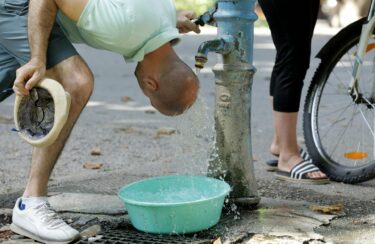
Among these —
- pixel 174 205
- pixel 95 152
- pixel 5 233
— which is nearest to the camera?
pixel 174 205

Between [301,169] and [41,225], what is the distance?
1.61 meters

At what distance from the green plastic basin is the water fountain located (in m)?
0.14

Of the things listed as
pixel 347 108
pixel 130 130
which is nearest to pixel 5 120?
pixel 130 130

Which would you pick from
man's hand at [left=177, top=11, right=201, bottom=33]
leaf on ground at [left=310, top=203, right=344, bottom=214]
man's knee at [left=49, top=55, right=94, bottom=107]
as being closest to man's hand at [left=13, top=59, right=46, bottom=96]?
man's knee at [left=49, top=55, right=94, bottom=107]

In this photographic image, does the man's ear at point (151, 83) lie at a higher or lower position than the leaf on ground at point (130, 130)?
higher

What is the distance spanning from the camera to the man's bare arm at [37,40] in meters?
2.78

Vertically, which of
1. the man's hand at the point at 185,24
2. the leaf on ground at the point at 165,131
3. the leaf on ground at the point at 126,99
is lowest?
the leaf on ground at the point at 126,99

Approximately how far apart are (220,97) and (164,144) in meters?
1.96

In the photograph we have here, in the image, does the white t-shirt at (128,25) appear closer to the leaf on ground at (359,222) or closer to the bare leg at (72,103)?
the bare leg at (72,103)

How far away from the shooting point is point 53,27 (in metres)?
3.05

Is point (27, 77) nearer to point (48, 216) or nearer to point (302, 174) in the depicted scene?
point (48, 216)

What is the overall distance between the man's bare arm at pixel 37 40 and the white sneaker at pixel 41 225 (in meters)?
0.53

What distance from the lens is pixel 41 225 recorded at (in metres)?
3.00

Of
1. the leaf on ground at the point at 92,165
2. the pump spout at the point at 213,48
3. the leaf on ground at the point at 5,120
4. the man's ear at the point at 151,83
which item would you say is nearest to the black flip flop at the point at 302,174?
the pump spout at the point at 213,48
